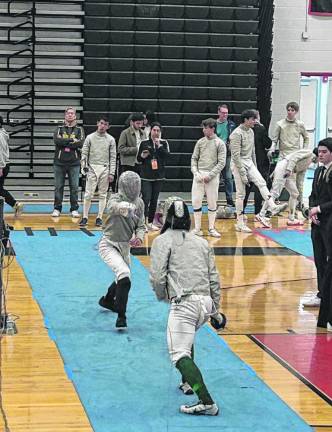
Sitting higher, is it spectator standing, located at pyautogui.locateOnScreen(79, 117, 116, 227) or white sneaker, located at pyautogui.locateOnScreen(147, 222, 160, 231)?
spectator standing, located at pyautogui.locateOnScreen(79, 117, 116, 227)

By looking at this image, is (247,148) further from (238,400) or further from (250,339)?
(238,400)

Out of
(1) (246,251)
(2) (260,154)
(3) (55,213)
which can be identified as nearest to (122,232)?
(1) (246,251)

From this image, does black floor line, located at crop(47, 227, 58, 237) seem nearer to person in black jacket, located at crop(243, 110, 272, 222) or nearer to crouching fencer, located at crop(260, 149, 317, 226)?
person in black jacket, located at crop(243, 110, 272, 222)

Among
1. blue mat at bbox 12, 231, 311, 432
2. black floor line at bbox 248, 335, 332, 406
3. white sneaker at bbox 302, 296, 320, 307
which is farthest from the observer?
white sneaker at bbox 302, 296, 320, 307

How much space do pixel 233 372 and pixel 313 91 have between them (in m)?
17.5

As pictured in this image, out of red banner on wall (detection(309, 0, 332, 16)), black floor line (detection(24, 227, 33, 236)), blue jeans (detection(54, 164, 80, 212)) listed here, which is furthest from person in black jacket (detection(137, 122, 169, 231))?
red banner on wall (detection(309, 0, 332, 16))

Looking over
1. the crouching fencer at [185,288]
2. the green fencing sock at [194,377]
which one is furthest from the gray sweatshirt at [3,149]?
the green fencing sock at [194,377]

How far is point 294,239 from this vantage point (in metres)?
15.9

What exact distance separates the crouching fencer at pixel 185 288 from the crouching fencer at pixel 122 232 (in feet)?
7.40

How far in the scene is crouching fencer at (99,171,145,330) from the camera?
9.48m

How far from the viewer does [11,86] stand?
20.5m

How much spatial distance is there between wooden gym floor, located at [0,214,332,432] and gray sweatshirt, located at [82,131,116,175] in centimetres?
160

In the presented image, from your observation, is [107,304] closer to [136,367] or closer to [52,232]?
[136,367]

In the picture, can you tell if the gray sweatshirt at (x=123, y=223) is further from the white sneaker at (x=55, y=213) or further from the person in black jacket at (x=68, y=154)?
the white sneaker at (x=55, y=213)
